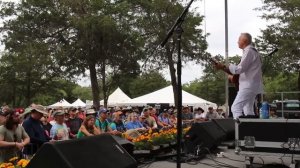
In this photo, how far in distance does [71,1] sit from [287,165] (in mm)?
22742

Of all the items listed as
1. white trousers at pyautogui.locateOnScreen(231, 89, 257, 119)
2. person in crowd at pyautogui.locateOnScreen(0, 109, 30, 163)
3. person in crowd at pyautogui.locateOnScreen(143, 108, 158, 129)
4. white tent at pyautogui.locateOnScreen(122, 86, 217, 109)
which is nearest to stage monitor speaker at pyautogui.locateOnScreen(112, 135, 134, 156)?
person in crowd at pyautogui.locateOnScreen(0, 109, 30, 163)

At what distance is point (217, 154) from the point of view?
8.60 metres

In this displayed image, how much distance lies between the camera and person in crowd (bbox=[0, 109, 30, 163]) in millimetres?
6590

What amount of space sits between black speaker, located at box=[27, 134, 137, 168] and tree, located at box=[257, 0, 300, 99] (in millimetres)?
23704

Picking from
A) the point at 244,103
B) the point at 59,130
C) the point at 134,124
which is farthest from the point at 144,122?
the point at 244,103

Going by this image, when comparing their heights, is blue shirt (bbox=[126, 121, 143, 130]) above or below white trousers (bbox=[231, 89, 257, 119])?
below

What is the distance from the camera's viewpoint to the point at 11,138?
264 inches

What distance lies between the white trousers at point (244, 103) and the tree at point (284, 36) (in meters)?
21.6

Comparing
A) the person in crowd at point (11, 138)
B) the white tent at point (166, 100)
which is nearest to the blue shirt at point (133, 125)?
the person in crowd at point (11, 138)

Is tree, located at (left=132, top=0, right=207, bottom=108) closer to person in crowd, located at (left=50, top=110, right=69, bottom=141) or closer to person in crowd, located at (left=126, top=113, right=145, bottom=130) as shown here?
person in crowd, located at (left=126, top=113, right=145, bottom=130)

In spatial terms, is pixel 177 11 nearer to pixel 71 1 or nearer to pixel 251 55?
pixel 71 1

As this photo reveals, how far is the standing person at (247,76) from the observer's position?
6887mm

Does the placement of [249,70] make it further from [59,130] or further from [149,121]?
[149,121]

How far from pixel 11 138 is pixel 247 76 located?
384cm
